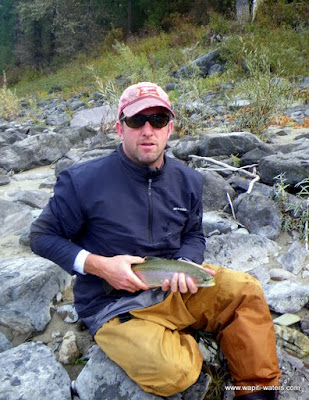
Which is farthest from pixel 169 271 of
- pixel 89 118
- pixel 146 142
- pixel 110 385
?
pixel 89 118

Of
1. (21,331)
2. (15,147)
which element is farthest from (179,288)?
(15,147)

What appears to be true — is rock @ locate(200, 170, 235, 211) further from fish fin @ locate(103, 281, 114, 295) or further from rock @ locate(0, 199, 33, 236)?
fish fin @ locate(103, 281, 114, 295)

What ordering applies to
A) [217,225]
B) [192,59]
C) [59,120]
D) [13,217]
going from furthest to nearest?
[192,59], [59,120], [13,217], [217,225]

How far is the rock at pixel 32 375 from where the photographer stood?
209 cm

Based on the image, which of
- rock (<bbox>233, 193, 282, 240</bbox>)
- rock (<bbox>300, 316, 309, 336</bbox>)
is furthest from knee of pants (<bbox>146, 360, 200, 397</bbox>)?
rock (<bbox>233, 193, 282, 240</bbox>)

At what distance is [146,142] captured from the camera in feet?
8.03

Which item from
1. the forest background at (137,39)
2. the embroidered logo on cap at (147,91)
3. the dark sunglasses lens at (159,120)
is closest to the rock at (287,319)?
the dark sunglasses lens at (159,120)

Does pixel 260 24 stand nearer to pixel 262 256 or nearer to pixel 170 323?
pixel 262 256

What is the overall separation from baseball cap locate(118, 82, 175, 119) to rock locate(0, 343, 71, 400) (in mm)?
1430

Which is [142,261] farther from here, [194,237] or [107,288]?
[194,237]

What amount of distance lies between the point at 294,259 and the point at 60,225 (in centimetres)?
182

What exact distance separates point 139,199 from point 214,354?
3.20ft

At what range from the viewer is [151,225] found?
97.8 inches

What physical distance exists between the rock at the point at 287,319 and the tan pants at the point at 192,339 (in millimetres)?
406
